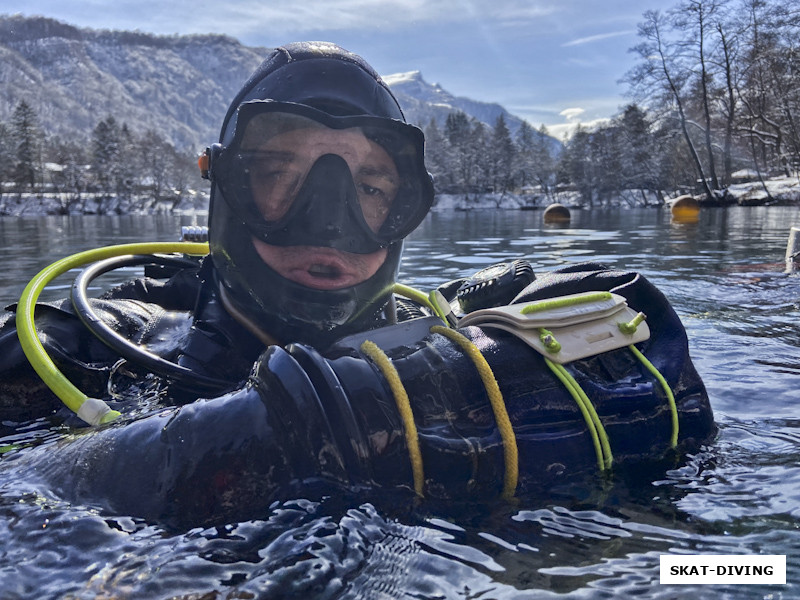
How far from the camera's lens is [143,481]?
1.47 m

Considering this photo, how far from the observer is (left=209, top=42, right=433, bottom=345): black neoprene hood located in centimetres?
236

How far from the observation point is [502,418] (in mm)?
1619

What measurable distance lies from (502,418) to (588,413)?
0.97ft

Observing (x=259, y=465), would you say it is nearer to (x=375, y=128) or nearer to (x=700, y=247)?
(x=375, y=128)

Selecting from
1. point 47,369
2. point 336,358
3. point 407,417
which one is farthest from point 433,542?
point 47,369

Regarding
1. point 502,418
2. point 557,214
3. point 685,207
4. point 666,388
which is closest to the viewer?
point 502,418

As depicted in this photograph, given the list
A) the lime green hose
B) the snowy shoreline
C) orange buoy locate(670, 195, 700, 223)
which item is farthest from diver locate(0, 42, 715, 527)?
the snowy shoreline

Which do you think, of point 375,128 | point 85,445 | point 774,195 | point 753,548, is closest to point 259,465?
point 85,445

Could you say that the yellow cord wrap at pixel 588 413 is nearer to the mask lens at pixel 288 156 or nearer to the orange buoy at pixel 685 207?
the mask lens at pixel 288 156

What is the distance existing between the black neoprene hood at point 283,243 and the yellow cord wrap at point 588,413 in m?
1.02

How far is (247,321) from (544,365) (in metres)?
1.29

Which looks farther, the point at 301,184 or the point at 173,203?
the point at 173,203

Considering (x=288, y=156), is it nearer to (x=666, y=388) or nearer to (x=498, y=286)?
(x=498, y=286)

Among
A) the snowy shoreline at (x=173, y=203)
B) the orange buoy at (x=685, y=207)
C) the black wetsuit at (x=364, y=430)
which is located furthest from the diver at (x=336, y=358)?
the snowy shoreline at (x=173, y=203)
